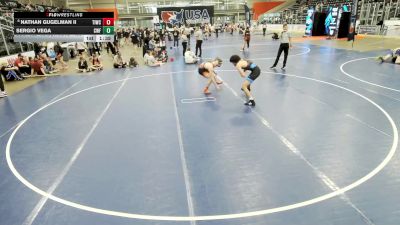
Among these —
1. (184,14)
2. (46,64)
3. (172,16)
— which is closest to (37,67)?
(46,64)

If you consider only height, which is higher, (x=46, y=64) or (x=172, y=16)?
(x=172, y=16)

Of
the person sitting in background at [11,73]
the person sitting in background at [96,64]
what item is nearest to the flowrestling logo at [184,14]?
the person sitting in background at [96,64]

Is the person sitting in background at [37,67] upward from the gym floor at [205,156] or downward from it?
upward

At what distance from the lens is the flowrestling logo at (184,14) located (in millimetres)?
36188

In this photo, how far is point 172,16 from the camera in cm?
3631

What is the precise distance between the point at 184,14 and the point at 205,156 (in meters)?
33.9

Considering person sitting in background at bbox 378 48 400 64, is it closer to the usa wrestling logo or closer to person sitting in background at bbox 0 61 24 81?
person sitting in background at bbox 0 61 24 81

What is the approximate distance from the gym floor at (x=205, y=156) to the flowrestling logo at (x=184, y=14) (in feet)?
95.1

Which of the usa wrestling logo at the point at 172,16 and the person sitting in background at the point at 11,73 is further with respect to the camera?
the usa wrestling logo at the point at 172,16

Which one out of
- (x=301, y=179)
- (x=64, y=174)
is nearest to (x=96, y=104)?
(x=64, y=174)

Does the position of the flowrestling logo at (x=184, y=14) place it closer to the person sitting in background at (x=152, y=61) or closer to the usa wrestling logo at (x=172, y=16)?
the usa wrestling logo at (x=172, y=16)

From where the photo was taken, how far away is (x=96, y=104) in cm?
838

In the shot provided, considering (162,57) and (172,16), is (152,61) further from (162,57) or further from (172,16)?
(172,16)

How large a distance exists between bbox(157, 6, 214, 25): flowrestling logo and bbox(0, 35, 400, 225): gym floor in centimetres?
2899
